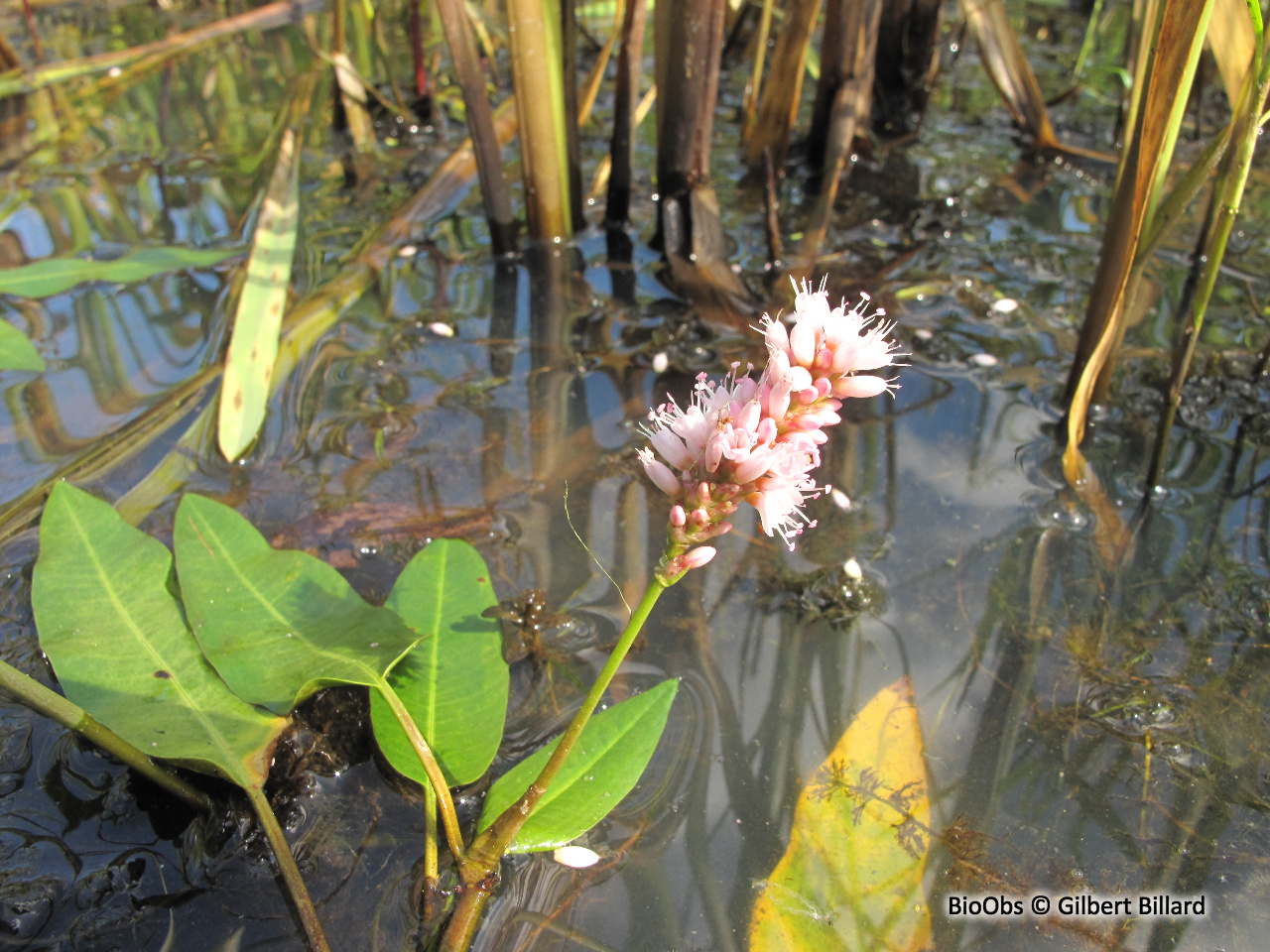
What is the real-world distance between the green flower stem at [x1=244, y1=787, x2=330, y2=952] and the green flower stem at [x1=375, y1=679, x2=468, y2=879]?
0.20 metres

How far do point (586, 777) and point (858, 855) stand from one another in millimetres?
469

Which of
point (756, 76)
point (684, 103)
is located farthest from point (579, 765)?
point (756, 76)

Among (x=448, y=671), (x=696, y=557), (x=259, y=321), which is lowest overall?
(x=448, y=671)

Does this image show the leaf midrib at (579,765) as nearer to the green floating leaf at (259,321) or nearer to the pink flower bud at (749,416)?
the pink flower bud at (749,416)

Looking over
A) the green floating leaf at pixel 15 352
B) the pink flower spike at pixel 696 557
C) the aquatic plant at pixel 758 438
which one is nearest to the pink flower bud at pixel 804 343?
the aquatic plant at pixel 758 438

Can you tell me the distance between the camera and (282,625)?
143 cm

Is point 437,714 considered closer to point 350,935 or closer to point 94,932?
point 350,935

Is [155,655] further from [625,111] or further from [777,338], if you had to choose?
[625,111]

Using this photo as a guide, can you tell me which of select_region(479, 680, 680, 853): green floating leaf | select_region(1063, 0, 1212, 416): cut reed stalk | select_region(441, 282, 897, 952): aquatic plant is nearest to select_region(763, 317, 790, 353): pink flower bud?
select_region(441, 282, 897, 952): aquatic plant

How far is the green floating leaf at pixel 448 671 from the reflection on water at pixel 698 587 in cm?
12

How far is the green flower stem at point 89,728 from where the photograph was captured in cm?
Result: 117

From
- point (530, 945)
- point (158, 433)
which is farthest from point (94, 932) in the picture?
point (158, 433)

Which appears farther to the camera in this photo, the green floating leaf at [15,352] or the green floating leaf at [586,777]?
the green floating leaf at [15,352]

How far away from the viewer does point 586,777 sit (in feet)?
4.34
